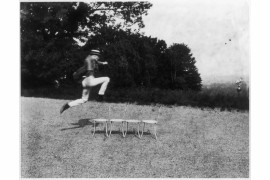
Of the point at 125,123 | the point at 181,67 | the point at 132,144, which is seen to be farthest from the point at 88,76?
the point at 181,67

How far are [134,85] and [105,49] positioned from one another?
4.48 ft

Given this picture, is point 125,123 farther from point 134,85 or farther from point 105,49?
point 105,49

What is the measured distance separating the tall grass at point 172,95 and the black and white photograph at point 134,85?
30 millimetres

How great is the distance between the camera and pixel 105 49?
→ 1170 cm

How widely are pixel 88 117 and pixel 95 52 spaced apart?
195cm

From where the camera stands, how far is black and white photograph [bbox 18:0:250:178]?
36.2 feet

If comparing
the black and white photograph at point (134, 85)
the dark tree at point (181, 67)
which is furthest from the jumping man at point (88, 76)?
the dark tree at point (181, 67)

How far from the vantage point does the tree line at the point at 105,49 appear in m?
11.6

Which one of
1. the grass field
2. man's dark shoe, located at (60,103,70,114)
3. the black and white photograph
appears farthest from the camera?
man's dark shoe, located at (60,103,70,114)

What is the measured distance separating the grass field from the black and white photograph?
0.03 meters

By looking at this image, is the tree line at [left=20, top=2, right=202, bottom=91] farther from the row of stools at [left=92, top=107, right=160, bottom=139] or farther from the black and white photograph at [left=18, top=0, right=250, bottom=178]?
the row of stools at [left=92, top=107, right=160, bottom=139]

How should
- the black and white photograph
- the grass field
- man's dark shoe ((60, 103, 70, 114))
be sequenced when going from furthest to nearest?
1. man's dark shoe ((60, 103, 70, 114))
2. the black and white photograph
3. the grass field

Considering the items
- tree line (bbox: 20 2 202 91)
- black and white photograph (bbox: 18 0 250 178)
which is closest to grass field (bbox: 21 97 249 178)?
black and white photograph (bbox: 18 0 250 178)

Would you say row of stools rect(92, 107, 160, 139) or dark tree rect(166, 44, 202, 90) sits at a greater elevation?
dark tree rect(166, 44, 202, 90)
